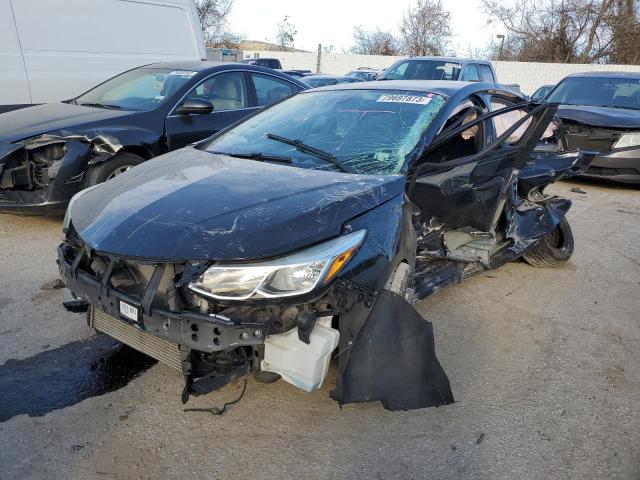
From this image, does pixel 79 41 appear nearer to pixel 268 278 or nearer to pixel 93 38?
pixel 93 38

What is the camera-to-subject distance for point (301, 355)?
238 cm

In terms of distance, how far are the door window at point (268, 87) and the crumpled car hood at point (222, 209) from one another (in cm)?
367

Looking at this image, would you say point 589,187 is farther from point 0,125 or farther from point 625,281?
point 0,125

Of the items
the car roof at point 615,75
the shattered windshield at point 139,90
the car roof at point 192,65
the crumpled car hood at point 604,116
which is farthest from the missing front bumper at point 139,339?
the car roof at point 615,75

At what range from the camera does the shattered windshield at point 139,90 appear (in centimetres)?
586

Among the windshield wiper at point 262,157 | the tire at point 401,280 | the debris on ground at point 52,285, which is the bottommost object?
the debris on ground at point 52,285

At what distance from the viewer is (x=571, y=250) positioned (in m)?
5.12

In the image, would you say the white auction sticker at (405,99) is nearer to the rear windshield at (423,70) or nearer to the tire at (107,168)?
the tire at (107,168)

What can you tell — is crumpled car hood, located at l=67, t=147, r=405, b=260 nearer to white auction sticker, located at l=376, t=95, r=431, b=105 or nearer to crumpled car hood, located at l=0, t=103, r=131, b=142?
→ white auction sticker, located at l=376, t=95, r=431, b=105

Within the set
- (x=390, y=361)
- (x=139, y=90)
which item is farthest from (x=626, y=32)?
(x=390, y=361)

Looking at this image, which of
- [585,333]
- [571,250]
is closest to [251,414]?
[585,333]

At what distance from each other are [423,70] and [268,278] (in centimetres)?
960

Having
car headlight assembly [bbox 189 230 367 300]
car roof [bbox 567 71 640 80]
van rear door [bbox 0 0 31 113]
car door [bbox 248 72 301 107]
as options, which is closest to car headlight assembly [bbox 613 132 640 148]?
car roof [bbox 567 71 640 80]

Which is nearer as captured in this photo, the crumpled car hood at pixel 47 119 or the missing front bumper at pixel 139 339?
the missing front bumper at pixel 139 339
